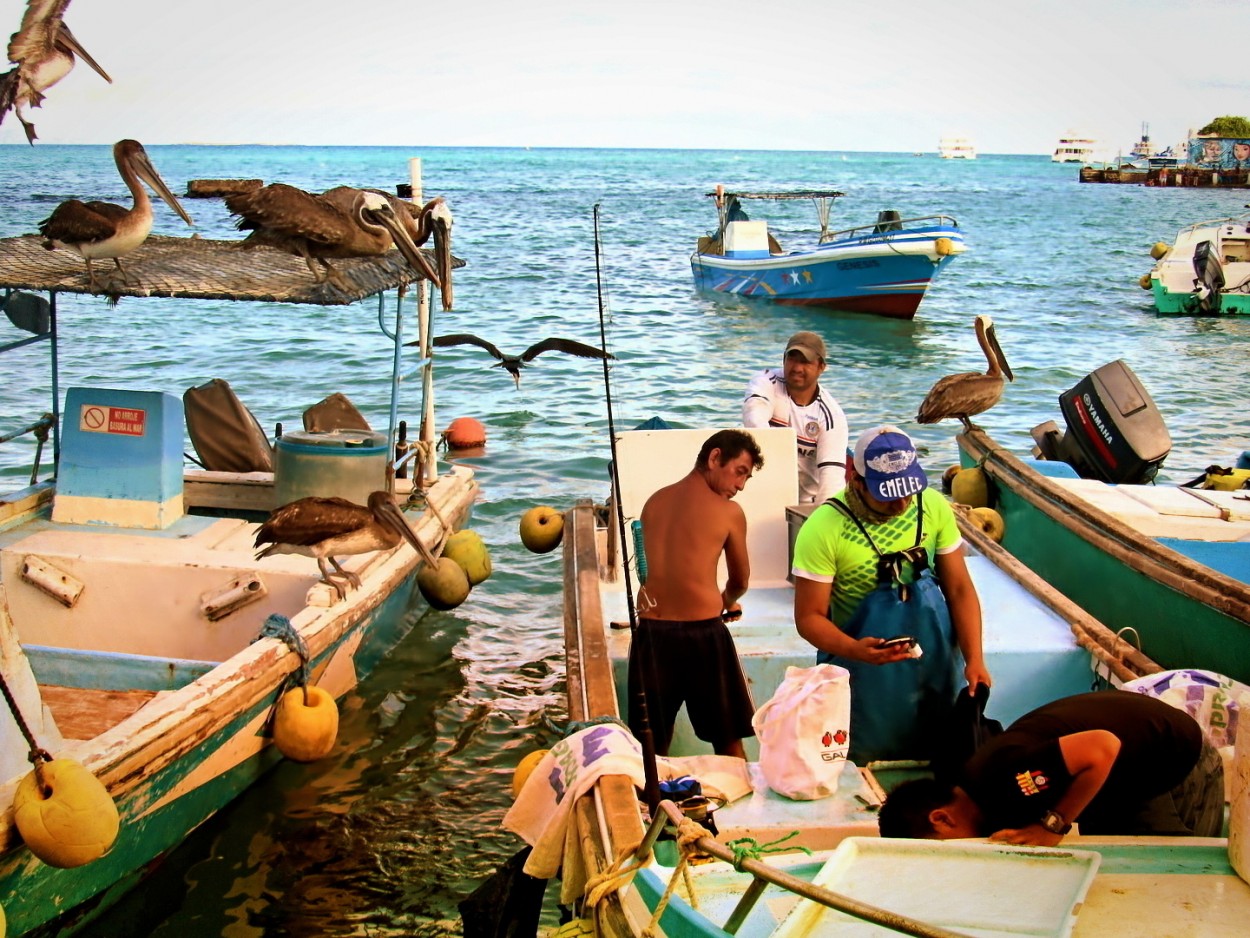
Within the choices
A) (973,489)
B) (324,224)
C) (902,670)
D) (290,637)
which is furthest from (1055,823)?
(973,489)

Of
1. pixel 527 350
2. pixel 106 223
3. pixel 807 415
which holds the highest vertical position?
pixel 106 223

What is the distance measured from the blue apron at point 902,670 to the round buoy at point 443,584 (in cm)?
355

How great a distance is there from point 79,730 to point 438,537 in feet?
9.20

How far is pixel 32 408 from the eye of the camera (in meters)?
14.4

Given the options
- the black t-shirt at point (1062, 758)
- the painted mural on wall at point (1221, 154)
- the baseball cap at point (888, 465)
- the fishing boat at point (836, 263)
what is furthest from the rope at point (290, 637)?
the painted mural on wall at point (1221, 154)

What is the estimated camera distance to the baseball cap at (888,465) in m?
4.20

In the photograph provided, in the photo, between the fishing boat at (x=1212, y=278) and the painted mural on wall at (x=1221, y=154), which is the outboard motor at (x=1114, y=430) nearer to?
the fishing boat at (x=1212, y=278)

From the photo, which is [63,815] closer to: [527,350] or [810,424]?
[810,424]

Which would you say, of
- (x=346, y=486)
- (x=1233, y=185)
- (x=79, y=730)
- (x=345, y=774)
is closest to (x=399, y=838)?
(x=345, y=774)

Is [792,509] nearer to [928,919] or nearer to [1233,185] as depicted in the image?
[928,919]

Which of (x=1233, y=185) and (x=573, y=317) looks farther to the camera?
(x=1233, y=185)

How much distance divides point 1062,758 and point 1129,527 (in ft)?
13.3

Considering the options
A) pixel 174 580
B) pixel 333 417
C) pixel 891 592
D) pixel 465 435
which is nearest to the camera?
pixel 891 592

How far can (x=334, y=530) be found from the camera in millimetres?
6219
